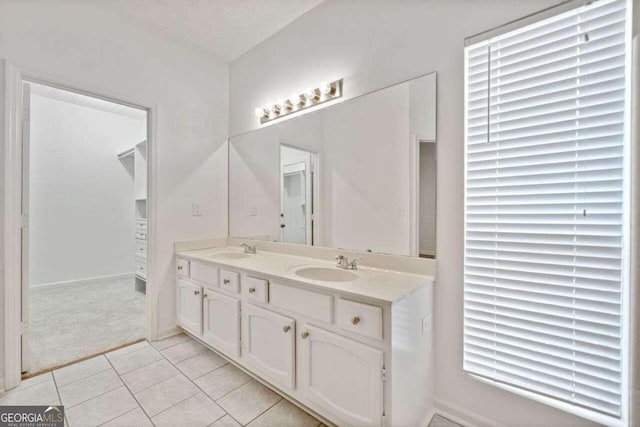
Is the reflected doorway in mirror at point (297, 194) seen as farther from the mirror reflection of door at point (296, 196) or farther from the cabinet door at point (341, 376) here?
the cabinet door at point (341, 376)

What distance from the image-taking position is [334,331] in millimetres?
1364

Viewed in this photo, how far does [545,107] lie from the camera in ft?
4.13

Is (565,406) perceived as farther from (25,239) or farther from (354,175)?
(25,239)

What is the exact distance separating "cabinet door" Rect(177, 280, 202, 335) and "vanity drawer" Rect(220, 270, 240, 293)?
362 mm

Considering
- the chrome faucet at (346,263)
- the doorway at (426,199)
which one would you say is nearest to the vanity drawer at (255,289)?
the chrome faucet at (346,263)

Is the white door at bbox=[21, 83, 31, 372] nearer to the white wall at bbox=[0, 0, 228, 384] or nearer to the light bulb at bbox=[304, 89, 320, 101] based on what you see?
the white wall at bbox=[0, 0, 228, 384]

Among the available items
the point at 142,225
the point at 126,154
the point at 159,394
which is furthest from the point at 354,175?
the point at 126,154

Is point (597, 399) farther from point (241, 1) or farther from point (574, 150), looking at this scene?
point (241, 1)

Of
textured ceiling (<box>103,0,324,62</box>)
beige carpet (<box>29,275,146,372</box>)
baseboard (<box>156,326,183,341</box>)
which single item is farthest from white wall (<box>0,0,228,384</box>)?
beige carpet (<box>29,275,146,372</box>)

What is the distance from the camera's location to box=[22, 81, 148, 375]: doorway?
3.24m

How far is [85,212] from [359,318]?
4641 mm

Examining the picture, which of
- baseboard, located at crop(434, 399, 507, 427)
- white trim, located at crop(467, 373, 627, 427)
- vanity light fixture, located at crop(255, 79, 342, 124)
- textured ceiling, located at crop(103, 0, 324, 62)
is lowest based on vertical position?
baseboard, located at crop(434, 399, 507, 427)

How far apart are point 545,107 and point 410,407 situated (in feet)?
5.05

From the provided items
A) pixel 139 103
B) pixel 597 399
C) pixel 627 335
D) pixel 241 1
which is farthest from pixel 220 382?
pixel 241 1
